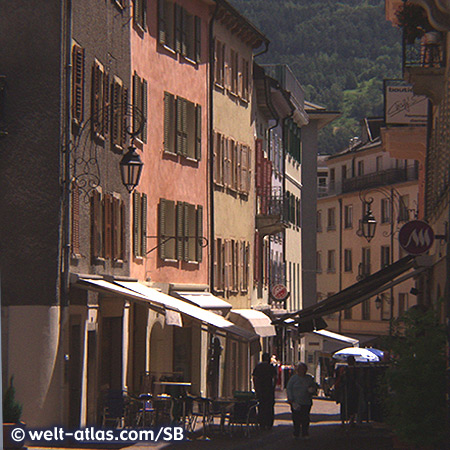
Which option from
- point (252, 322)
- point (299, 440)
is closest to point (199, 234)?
point (252, 322)

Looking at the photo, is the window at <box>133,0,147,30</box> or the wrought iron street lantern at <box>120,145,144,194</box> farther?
the window at <box>133,0,147,30</box>

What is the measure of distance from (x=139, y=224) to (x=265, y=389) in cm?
727

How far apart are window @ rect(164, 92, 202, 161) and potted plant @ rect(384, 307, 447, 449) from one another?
16.7 metres

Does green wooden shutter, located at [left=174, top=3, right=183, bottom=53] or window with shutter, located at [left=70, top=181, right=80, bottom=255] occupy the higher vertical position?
green wooden shutter, located at [left=174, top=3, right=183, bottom=53]

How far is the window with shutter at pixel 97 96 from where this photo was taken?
78.8 feet

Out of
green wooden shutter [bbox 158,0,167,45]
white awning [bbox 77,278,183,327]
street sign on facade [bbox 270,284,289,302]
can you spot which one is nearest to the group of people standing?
white awning [bbox 77,278,183,327]

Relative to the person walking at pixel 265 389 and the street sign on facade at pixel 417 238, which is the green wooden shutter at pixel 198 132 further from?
the street sign on facade at pixel 417 238

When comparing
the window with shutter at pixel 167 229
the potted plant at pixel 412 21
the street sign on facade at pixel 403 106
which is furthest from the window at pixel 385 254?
the potted plant at pixel 412 21

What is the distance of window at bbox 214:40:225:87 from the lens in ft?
128

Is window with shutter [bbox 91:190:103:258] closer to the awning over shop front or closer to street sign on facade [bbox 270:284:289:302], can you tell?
the awning over shop front

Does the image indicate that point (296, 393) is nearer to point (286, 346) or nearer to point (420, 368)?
point (420, 368)

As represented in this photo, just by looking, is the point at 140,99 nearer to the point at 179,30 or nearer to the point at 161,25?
the point at 161,25

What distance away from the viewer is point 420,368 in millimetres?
17281

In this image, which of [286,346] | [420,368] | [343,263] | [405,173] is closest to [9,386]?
[420,368]
